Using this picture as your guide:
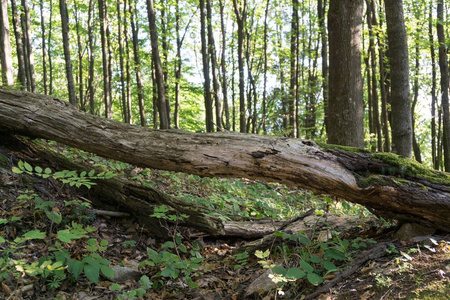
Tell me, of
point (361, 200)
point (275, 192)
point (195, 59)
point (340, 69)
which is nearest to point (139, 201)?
point (361, 200)

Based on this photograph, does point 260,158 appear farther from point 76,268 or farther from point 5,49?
point 5,49

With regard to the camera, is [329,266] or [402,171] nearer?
[329,266]

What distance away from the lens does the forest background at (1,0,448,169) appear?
44.0 ft

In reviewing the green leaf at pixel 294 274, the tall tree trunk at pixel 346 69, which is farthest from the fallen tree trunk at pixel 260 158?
the tall tree trunk at pixel 346 69

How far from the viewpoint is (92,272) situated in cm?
→ 275

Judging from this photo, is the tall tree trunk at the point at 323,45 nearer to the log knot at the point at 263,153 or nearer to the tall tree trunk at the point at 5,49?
the log knot at the point at 263,153

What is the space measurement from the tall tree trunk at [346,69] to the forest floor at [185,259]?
6.84ft

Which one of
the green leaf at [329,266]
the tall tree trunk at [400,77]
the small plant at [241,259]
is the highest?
the tall tree trunk at [400,77]

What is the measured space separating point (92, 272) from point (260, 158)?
195cm

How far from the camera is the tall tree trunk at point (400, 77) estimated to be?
6629mm

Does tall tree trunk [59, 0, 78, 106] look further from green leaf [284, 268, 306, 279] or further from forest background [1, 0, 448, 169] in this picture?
green leaf [284, 268, 306, 279]

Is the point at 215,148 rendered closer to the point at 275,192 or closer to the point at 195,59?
the point at 275,192

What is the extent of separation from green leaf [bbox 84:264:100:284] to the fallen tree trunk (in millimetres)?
1411

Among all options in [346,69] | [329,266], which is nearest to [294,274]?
[329,266]
